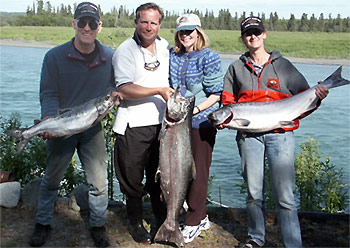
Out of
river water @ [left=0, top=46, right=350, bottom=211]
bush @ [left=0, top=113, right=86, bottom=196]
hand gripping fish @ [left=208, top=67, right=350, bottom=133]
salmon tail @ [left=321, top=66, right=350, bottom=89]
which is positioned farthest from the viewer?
river water @ [left=0, top=46, right=350, bottom=211]

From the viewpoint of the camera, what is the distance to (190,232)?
15.4ft

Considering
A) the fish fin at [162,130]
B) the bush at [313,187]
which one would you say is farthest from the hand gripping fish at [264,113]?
the bush at [313,187]

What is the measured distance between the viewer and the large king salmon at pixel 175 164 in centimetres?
410

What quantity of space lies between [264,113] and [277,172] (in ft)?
1.88

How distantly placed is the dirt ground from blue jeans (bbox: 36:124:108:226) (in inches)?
15.9

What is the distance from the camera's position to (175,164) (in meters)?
4.27

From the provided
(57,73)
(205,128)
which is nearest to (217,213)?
(205,128)

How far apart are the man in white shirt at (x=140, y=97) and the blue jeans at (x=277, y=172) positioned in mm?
891

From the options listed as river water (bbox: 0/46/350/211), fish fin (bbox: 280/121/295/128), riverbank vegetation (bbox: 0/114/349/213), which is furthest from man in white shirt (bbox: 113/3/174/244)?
river water (bbox: 0/46/350/211)

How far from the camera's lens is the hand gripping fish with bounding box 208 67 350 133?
405cm

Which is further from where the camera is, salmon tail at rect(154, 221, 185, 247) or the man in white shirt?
salmon tail at rect(154, 221, 185, 247)

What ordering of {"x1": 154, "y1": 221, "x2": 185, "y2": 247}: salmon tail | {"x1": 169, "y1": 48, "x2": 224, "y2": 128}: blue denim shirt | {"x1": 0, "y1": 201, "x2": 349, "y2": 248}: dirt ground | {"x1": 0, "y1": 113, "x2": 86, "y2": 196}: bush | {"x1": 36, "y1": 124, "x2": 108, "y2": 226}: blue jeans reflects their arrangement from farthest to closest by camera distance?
{"x1": 0, "y1": 113, "x2": 86, "y2": 196}: bush < {"x1": 0, "y1": 201, "x2": 349, "y2": 248}: dirt ground < {"x1": 36, "y1": 124, "x2": 108, "y2": 226}: blue jeans < {"x1": 154, "y1": 221, "x2": 185, "y2": 247}: salmon tail < {"x1": 169, "y1": 48, "x2": 224, "y2": 128}: blue denim shirt

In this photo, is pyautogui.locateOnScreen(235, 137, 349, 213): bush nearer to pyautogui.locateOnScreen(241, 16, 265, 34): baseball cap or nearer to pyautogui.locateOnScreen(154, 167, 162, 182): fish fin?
pyautogui.locateOnScreen(154, 167, 162, 182): fish fin

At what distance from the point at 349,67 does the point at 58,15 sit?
21.4 meters
